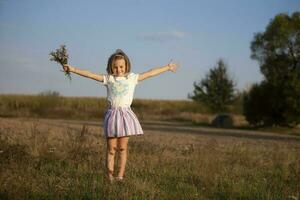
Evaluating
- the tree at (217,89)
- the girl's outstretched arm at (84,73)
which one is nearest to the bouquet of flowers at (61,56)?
the girl's outstretched arm at (84,73)

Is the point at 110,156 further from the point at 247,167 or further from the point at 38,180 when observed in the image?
the point at 247,167

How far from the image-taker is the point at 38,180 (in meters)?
6.94

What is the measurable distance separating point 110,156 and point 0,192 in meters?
1.81

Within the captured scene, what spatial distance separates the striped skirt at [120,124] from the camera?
277 inches

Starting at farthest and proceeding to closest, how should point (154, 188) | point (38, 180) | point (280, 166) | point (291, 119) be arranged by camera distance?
point (291, 119) → point (280, 166) → point (38, 180) → point (154, 188)

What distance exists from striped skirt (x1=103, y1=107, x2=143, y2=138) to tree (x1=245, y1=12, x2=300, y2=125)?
100 ft

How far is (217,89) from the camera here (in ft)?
172

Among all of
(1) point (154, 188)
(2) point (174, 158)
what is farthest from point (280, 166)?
(1) point (154, 188)

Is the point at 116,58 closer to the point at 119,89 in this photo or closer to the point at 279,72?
the point at 119,89

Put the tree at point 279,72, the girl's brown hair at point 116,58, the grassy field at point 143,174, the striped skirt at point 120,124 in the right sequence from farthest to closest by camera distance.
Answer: the tree at point 279,72
the girl's brown hair at point 116,58
the striped skirt at point 120,124
the grassy field at point 143,174

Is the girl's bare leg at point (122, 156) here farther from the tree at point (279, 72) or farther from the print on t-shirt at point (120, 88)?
the tree at point (279, 72)

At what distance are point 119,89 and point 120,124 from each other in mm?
522

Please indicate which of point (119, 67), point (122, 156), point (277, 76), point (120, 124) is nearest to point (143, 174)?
point (122, 156)

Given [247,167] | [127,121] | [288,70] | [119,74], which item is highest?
[288,70]
